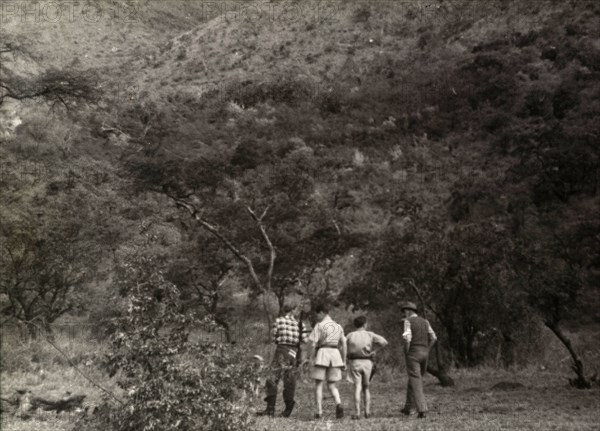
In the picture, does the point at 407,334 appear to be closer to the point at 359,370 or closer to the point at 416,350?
the point at 416,350

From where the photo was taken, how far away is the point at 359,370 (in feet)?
32.3

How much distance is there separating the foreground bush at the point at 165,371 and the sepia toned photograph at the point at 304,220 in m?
0.03

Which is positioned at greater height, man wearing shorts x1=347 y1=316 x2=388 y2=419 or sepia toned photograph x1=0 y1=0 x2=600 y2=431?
sepia toned photograph x1=0 y1=0 x2=600 y2=431

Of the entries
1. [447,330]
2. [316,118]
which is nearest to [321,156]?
[316,118]

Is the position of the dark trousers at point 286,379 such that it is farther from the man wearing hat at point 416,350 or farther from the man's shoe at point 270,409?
the man wearing hat at point 416,350

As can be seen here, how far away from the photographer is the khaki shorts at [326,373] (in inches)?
381

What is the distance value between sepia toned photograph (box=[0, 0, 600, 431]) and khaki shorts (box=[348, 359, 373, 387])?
21 mm

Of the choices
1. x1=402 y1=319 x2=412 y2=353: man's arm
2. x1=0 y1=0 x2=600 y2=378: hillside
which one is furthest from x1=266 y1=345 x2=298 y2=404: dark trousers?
x1=0 y1=0 x2=600 y2=378: hillside

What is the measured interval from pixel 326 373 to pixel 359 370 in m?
0.50

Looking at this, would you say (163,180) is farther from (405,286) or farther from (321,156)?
(405,286)

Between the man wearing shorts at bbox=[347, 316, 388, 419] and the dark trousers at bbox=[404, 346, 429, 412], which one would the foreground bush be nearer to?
the man wearing shorts at bbox=[347, 316, 388, 419]

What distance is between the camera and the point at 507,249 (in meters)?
16.5

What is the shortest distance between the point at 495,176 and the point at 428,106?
14.3m

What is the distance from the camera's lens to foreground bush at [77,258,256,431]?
→ 7.09m
